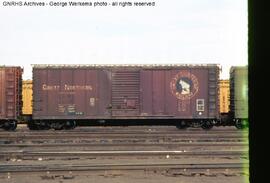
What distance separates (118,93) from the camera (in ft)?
69.2

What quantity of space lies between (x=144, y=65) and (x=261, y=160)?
2011 centimetres

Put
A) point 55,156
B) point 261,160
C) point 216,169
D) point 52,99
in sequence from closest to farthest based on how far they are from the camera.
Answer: point 261,160
point 216,169
point 55,156
point 52,99

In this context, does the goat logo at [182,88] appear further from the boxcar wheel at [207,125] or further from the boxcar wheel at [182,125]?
the boxcar wheel at [207,125]

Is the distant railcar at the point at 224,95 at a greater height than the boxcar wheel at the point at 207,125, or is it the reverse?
the distant railcar at the point at 224,95

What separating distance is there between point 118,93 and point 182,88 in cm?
344

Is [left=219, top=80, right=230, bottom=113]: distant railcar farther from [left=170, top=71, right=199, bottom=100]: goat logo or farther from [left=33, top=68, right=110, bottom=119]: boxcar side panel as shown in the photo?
[left=33, top=68, right=110, bottom=119]: boxcar side panel

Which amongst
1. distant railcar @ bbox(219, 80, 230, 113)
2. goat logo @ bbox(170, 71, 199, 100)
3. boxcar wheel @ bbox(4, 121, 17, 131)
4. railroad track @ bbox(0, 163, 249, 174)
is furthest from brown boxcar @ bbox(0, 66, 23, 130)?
railroad track @ bbox(0, 163, 249, 174)

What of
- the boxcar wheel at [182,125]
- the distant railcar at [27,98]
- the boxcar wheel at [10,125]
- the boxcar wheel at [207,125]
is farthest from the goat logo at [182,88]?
the boxcar wheel at [10,125]

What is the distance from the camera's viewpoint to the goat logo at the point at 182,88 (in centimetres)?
2123

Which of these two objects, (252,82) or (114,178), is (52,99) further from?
(252,82)

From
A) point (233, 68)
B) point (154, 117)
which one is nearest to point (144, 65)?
point (154, 117)

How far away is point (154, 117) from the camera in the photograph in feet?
69.5

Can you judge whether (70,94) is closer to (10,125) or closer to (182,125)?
(10,125)

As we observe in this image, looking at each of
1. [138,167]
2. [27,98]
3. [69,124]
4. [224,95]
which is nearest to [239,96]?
[224,95]
